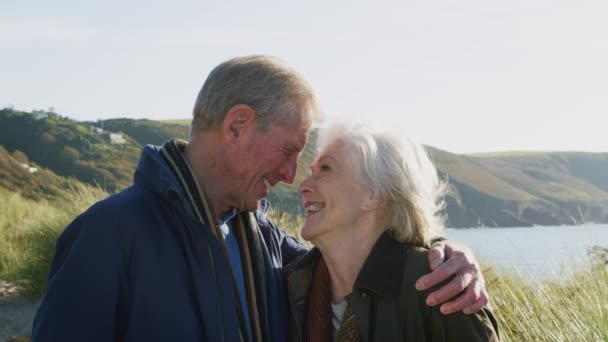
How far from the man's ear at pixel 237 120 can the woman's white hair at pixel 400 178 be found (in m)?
0.47

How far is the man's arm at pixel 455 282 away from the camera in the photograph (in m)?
2.79

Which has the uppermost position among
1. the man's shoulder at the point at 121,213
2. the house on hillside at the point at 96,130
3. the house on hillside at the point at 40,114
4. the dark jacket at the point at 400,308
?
the man's shoulder at the point at 121,213

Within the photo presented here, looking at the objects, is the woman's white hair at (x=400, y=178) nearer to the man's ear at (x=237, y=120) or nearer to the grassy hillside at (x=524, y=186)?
the man's ear at (x=237, y=120)

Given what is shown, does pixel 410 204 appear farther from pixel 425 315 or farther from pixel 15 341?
pixel 15 341

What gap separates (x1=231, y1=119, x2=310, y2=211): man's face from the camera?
3162 mm

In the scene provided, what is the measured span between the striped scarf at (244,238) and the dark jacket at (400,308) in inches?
9.1

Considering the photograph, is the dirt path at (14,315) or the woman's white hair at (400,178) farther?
the dirt path at (14,315)

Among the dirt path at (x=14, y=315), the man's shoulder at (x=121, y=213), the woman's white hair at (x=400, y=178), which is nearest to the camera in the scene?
the man's shoulder at (x=121, y=213)

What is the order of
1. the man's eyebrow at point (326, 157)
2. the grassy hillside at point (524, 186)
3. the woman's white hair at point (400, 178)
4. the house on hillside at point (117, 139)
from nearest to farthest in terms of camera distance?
the woman's white hair at point (400, 178) → the man's eyebrow at point (326, 157) → the house on hillside at point (117, 139) → the grassy hillside at point (524, 186)

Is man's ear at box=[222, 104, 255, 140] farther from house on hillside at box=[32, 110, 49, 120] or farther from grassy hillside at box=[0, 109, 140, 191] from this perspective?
house on hillside at box=[32, 110, 49, 120]

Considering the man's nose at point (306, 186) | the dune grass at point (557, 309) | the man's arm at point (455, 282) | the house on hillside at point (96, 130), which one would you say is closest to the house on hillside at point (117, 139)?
the house on hillside at point (96, 130)

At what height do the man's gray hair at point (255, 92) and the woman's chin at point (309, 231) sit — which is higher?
the man's gray hair at point (255, 92)

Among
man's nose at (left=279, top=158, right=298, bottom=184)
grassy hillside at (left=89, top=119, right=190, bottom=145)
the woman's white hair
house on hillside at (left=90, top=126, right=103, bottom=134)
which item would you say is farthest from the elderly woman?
grassy hillside at (left=89, top=119, right=190, bottom=145)

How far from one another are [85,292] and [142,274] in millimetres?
210
